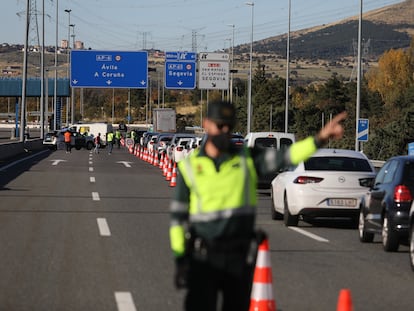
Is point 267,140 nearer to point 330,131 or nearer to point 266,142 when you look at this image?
point 266,142

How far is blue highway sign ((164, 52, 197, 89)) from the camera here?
203ft

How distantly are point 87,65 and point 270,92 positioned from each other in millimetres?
55622

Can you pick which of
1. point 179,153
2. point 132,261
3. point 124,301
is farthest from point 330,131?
point 179,153

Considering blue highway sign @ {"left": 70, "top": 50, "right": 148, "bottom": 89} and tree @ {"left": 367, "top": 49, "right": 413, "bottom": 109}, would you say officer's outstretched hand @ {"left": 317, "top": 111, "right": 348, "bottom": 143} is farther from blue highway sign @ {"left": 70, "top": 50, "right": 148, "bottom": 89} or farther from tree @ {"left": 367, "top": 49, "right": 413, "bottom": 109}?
tree @ {"left": 367, "top": 49, "right": 413, "bottom": 109}

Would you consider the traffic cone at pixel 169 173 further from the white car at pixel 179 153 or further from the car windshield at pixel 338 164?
the car windshield at pixel 338 164

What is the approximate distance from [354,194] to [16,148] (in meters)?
41.3

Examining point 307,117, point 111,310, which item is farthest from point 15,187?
point 307,117

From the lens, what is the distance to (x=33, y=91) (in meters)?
114

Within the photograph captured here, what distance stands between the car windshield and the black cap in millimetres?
12228

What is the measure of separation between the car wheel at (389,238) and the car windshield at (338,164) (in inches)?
151

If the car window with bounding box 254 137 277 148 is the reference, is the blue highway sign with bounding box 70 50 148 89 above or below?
above

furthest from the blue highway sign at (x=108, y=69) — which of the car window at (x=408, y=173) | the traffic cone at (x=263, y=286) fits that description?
the traffic cone at (x=263, y=286)

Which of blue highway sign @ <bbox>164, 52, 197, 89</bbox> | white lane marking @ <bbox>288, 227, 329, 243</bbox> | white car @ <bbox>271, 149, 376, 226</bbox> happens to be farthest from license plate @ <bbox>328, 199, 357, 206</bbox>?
blue highway sign @ <bbox>164, 52, 197, 89</bbox>

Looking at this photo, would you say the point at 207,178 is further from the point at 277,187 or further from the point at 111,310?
the point at 277,187
